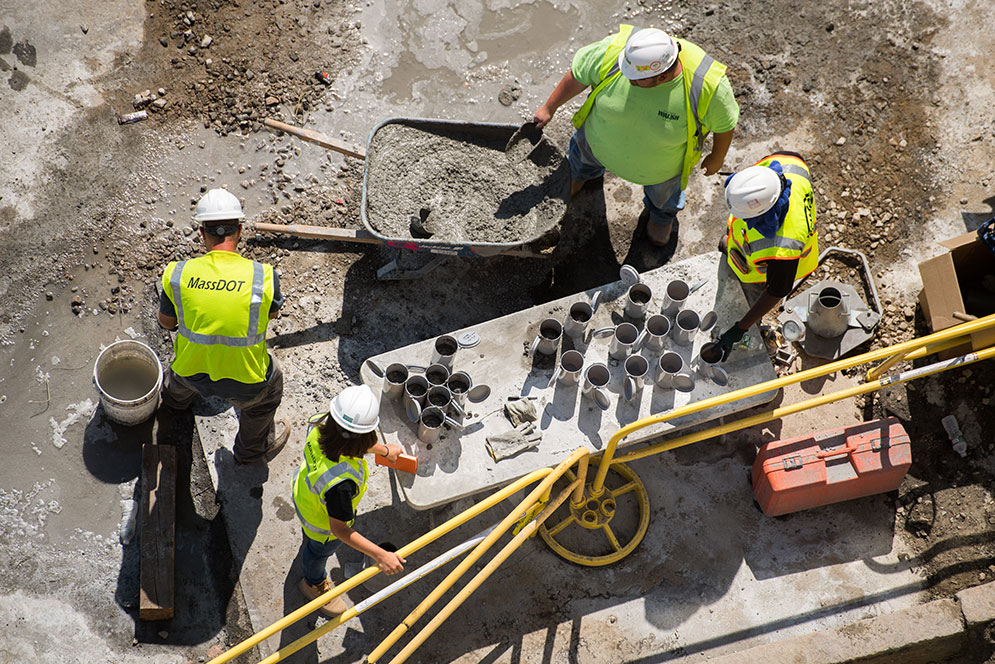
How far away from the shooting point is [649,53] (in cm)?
523

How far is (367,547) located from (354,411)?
2.52 feet

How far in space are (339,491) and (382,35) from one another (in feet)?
14.6

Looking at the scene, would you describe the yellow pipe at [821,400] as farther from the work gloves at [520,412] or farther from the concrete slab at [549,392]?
the work gloves at [520,412]

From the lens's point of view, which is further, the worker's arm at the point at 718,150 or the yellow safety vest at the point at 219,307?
the worker's arm at the point at 718,150

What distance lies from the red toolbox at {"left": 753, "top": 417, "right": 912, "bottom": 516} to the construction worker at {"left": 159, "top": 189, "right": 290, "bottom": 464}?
3.41 meters

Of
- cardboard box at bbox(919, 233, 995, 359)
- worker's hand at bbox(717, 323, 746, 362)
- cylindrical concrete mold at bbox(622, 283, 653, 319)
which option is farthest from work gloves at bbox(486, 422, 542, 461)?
cardboard box at bbox(919, 233, 995, 359)

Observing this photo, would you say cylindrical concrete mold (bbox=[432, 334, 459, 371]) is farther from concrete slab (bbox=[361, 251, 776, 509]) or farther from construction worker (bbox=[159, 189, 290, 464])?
construction worker (bbox=[159, 189, 290, 464])

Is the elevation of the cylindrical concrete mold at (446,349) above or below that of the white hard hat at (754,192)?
below

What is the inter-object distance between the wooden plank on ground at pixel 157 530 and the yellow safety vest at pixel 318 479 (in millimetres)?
1267

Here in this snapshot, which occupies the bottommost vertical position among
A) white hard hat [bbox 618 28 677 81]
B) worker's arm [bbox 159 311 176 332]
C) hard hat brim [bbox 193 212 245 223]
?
worker's arm [bbox 159 311 176 332]

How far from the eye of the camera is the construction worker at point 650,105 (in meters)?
5.37

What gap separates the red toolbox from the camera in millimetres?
5648

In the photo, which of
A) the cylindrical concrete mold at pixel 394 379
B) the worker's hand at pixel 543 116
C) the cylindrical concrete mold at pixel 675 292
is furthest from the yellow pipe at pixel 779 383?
the worker's hand at pixel 543 116

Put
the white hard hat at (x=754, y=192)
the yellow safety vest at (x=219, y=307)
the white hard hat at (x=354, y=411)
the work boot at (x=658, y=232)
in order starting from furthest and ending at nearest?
the work boot at (x=658, y=232) → the white hard hat at (x=754, y=192) → the yellow safety vest at (x=219, y=307) → the white hard hat at (x=354, y=411)
